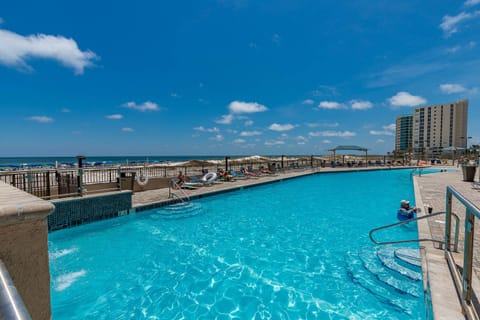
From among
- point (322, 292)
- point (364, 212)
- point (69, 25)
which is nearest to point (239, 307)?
point (322, 292)

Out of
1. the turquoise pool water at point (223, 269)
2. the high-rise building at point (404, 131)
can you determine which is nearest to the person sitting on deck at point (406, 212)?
the turquoise pool water at point (223, 269)

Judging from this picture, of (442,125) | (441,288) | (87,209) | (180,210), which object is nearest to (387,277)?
(441,288)

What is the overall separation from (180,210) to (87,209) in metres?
2.84

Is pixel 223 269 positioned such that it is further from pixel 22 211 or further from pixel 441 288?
pixel 22 211

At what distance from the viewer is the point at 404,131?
252ft

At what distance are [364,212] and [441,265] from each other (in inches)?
215

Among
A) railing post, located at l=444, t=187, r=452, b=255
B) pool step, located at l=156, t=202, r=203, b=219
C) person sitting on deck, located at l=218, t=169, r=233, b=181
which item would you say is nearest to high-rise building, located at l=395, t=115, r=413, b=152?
person sitting on deck, located at l=218, t=169, r=233, b=181

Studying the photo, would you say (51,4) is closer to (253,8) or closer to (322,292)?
(253,8)

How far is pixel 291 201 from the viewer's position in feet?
32.7

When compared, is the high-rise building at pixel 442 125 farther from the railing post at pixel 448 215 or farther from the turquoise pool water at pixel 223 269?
the railing post at pixel 448 215

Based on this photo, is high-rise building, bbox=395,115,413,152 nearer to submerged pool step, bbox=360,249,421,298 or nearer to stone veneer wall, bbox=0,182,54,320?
submerged pool step, bbox=360,249,421,298

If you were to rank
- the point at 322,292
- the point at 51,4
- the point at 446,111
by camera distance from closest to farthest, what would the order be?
the point at 322,292 < the point at 51,4 < the point at 446,111

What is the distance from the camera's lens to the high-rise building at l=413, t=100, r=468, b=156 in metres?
62.6

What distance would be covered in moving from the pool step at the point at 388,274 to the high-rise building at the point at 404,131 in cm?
8749
